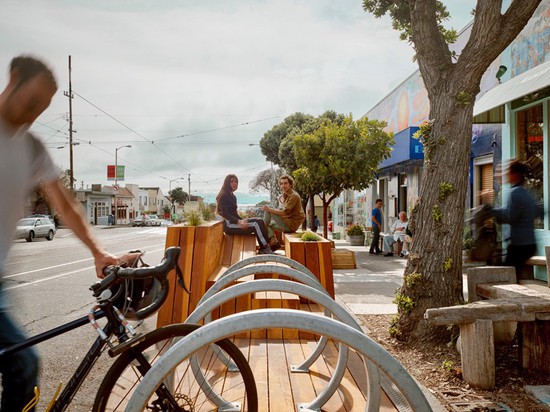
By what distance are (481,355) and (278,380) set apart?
5.38 feet

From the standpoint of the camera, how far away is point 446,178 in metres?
5.11

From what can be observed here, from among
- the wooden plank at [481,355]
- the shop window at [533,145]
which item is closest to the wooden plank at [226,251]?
the wooden plank at [481,355]

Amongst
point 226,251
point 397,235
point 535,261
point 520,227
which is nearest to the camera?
point 535,261

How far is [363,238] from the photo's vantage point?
856 inches

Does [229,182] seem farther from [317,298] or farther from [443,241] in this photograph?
[317,298]

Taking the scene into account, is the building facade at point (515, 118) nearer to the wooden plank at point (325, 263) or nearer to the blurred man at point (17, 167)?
the wooden plank at point (325, 263)

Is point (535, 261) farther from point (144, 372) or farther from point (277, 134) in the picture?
point (277, 134)

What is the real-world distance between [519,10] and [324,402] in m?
4.23

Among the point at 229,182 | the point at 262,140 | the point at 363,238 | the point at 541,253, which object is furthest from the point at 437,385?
the point at 262,140

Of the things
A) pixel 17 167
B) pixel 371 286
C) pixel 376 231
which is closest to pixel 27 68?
pixel 17 167

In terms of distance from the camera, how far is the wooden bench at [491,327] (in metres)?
3.75

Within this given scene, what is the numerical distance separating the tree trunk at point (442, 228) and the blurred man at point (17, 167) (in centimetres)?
394

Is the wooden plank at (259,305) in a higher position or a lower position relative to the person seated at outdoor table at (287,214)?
lower

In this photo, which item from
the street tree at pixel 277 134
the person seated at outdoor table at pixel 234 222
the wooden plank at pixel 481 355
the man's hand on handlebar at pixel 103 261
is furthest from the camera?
the street tree at pixel 277 134
